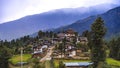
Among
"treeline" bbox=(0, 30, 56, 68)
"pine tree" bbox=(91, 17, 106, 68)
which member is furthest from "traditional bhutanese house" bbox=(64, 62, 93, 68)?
"pine tree" bbox=(91, 17, 106, 68)

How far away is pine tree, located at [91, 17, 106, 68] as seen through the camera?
5924 cm

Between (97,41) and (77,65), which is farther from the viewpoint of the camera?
(77,65)

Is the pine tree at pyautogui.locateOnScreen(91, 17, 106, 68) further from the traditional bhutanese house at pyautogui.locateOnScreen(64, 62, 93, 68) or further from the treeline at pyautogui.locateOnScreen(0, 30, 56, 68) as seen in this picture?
the treeline at pyautogui.locateOnScreen(0, 30, 56, 68)

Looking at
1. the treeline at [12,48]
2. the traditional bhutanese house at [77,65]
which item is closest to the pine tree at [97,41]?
the traditional bhutanese house at [77,65]

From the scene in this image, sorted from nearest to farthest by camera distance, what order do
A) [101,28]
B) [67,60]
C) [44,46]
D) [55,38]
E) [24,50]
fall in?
[101,28]
[67,60]
[24,50]
[44,46]
[55,38]

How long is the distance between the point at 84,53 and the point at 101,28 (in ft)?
194

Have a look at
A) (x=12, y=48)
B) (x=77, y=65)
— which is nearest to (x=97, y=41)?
(x=77, y=65)

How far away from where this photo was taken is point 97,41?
59.5 metres

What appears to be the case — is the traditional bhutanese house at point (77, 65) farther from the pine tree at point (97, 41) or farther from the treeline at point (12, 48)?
the pine tree at point (97, 41)

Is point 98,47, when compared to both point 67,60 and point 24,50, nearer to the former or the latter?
point 67,60

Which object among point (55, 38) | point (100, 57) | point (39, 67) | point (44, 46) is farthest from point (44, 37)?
point (100, 57)

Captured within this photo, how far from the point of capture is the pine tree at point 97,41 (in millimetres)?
59241

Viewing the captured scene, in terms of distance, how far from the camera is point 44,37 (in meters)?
179

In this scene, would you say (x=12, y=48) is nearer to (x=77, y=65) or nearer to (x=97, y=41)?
(x=77, y=65)
